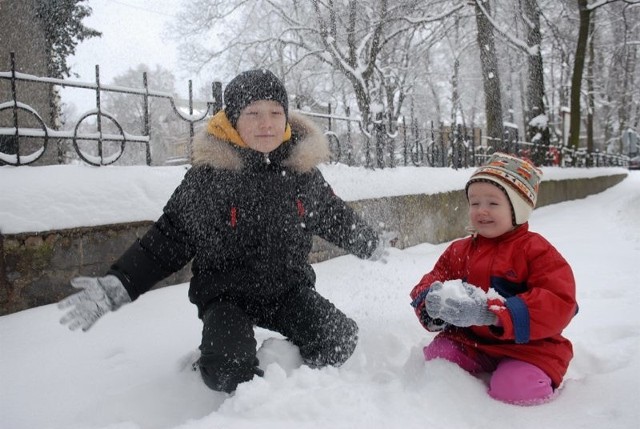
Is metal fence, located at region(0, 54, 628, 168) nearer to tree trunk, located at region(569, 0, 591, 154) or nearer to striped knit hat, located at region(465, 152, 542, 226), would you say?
striped knit hat, located at region(465, 152, 542, 226)

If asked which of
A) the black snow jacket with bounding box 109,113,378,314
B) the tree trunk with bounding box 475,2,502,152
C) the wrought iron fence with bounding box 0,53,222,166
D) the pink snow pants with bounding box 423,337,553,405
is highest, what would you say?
the tree trunk with bounding box 475,2,502,152

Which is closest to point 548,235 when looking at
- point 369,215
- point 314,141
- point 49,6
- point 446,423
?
point 369,215

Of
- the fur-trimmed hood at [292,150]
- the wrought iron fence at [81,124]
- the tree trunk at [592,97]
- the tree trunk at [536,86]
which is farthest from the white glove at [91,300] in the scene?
the tree trunk at [592,97]

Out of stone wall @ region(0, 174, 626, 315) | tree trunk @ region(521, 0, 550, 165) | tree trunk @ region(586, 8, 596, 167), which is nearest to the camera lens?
stone wall @ region(0, 174, 626, 315)

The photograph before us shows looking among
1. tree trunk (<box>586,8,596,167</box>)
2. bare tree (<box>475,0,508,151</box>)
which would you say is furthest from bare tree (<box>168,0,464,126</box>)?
tree trunk (<box>586,8,596,167</box>)

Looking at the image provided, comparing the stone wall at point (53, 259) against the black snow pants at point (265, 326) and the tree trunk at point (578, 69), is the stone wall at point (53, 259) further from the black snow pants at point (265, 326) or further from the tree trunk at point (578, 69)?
the tree trunk at point (578, 69)

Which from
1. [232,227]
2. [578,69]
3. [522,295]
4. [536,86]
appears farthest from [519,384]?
[578,69]

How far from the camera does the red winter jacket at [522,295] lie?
178 cm

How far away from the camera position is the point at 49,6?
23.1ft

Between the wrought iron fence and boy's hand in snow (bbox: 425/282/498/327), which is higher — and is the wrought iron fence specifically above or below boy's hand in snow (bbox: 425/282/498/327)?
above

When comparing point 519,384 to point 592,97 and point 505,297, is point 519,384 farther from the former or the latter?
point 592,97

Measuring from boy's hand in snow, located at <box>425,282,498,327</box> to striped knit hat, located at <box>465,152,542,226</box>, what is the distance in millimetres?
426

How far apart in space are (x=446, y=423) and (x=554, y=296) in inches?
24.4

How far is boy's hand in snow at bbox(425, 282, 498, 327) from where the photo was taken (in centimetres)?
179
